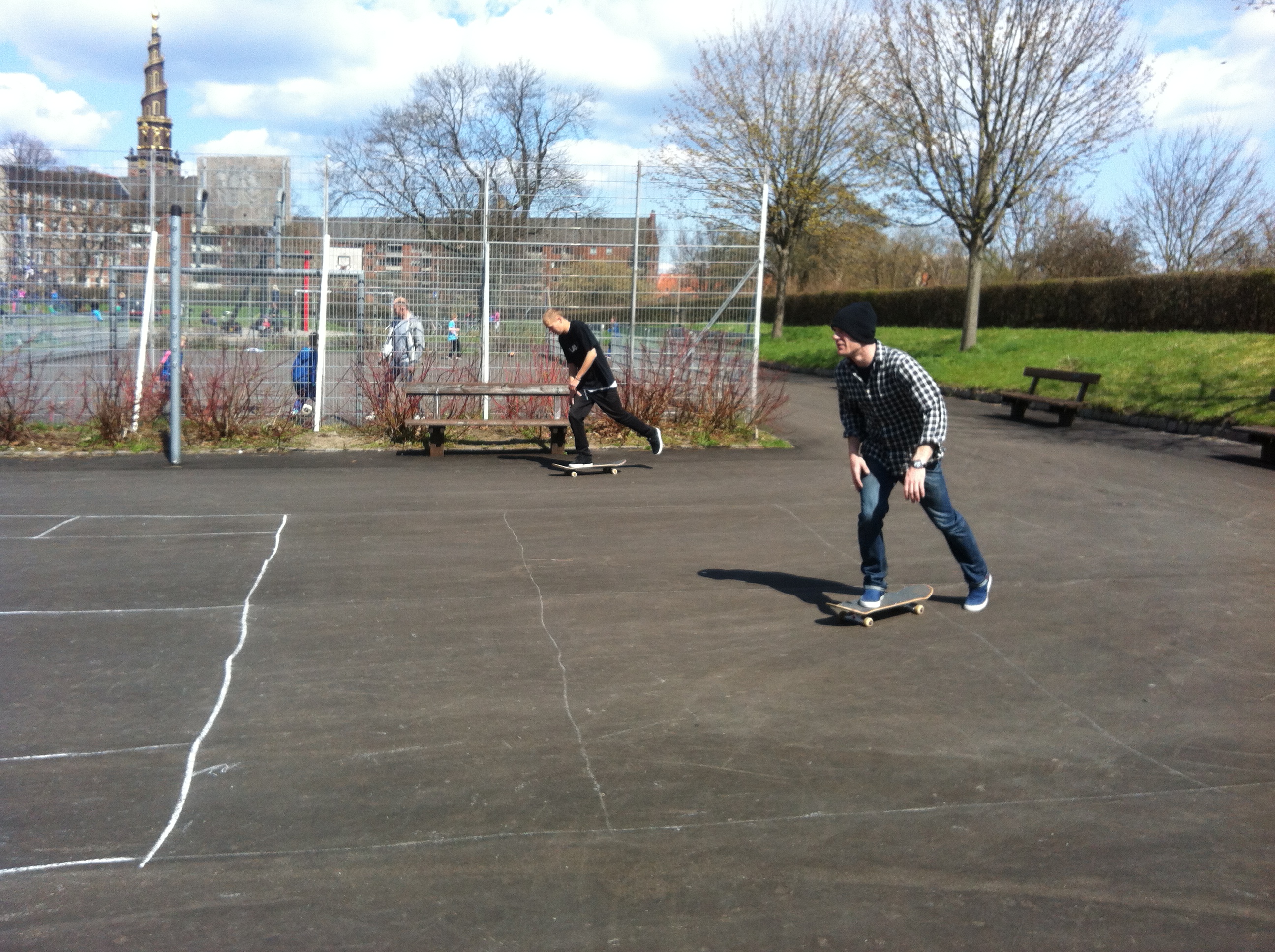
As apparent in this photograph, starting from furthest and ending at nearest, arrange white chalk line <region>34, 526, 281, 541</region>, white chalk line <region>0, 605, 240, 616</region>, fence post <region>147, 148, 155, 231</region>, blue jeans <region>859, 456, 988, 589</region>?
fence post <region>147, 148, 155, 231</region>
white chalk line <region>34, 526, 281, 541</region>
white chalk line <region>0, 605, 240, 616</region>
blue jeans <region>859, 456, 988, 589</region>

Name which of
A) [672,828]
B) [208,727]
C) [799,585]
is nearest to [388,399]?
[799,585]

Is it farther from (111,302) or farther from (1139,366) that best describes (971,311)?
(111,302)

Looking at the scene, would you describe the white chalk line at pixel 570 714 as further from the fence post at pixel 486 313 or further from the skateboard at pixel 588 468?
the fence post at pixel 486 313

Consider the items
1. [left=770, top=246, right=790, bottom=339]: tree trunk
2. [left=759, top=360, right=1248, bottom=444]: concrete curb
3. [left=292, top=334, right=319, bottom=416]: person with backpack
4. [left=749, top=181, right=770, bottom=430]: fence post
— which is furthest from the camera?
[left=770, top=246, right=790, bottom=339]: tree trunk

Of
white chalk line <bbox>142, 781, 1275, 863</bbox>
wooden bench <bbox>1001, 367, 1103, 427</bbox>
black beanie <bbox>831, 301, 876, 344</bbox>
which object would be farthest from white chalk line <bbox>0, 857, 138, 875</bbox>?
wooden bench <bbox>1001, 367, 1103, 427</bbox>

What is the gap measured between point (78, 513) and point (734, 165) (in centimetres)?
2934

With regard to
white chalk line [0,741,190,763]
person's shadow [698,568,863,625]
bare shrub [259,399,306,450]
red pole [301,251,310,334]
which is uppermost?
red pole [301,251,310,334]

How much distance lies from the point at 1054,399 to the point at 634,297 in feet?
25.8

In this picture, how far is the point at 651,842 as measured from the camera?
376 centimetres

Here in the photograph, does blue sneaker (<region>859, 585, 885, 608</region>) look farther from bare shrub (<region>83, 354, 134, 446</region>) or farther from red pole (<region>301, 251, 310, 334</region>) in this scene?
red pole (<region>301, 251, 310, 334</region>)

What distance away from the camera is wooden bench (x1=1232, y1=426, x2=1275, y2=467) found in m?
13.1

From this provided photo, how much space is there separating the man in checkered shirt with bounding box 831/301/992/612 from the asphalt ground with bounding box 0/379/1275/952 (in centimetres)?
37

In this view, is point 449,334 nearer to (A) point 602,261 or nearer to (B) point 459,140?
(A) point 602,261

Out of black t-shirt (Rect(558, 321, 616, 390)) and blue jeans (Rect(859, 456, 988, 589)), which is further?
black t-shirt (Rect(558, 321, 616, 390))
